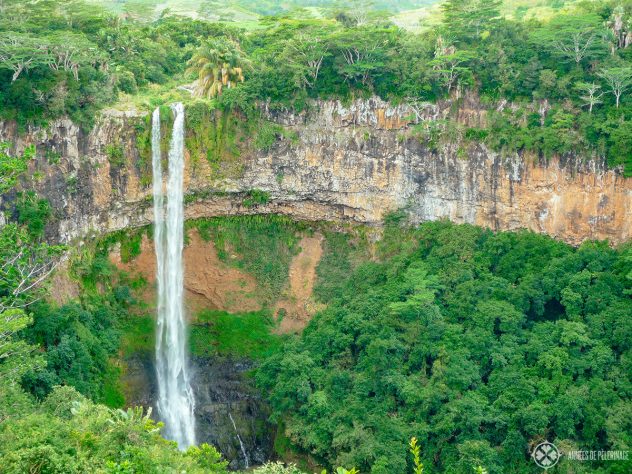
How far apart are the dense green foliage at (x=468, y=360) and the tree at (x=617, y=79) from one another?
4.82 metres

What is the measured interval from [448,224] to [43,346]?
1372 centimetres

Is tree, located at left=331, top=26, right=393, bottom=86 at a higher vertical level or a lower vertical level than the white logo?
higher

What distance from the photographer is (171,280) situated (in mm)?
31266

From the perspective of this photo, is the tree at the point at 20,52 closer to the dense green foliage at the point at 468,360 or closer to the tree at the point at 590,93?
the dense green foliage at the point at 468,360

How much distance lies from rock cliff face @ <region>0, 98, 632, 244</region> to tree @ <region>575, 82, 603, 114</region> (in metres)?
1.79

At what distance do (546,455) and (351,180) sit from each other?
12.3 metres

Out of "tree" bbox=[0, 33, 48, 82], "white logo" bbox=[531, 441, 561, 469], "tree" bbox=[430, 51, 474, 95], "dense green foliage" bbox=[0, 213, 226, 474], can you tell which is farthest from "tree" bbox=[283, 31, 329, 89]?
"white logo" bbox=[531, 441, 561, 469]

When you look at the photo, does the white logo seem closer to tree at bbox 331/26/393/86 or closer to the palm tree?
tree at bbox 331/26/393/86

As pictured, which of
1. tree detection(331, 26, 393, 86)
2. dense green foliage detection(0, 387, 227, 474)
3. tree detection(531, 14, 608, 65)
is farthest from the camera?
tree detection(331, 26, 393, 86)

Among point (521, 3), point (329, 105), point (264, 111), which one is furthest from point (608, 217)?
point (521, 3)

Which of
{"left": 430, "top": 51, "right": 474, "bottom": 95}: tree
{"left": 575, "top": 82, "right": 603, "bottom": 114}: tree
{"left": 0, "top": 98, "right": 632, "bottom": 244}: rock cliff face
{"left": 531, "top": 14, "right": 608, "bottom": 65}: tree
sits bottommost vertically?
{"left": 0, "top": 98, "right": 632, "bottom": 244}: rock cliff face

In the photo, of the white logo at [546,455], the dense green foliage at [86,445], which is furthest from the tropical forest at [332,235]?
the dense green foliage at [86,445]

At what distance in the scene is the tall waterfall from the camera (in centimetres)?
3011

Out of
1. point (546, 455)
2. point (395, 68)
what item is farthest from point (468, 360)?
point (395, 68)
